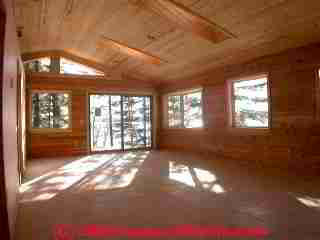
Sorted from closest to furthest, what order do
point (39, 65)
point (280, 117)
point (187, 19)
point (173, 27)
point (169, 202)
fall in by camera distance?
point (169, 202) → point (187, 19) → point (173, 27) → point (280, 117) → point (39, 65)

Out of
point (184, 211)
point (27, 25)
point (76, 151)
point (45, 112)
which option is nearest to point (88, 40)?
point (27, 25)

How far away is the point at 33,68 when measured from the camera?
626 centimetres

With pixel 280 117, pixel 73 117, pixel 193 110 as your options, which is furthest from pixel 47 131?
pixel 280 117

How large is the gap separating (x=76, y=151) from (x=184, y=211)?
16.9ft

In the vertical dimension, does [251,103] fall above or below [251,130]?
above

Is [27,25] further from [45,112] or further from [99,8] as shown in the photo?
[45,112]

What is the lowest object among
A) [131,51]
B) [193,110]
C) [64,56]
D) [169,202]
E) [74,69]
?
[169,202]

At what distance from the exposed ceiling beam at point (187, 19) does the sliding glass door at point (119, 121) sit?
12.7 feet

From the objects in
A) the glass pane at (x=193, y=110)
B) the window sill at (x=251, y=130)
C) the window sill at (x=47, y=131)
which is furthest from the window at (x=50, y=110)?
the window sill at (x=251, y=130)

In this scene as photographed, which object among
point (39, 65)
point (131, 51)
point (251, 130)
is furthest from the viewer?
point (39, 65)

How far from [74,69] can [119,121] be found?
6.77 ft

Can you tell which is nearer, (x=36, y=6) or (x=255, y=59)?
(x=36, y=6)

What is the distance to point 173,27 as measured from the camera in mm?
3947

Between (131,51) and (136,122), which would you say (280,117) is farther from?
(136,122)
